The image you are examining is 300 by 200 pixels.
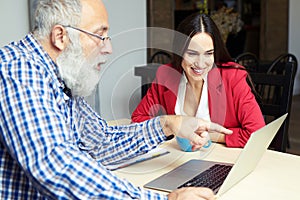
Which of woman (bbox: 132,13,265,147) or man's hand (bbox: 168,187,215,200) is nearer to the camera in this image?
man's hand (bbox: 168,187,215,200)

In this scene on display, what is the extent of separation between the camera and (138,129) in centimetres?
147

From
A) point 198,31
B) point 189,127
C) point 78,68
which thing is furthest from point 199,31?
point 78,68

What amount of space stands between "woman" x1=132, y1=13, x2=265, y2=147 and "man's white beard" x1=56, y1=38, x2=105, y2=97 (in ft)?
2.28

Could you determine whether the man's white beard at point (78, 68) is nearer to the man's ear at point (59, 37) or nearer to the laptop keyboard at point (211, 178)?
the man's ear at point (59, 37)

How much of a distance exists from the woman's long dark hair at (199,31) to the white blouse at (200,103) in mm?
86

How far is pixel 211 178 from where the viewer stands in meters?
1.29

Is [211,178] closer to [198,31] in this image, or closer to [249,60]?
[198,31]

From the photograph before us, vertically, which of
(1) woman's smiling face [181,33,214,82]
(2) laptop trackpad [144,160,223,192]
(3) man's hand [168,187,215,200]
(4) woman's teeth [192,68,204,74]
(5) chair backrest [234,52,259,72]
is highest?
(1) woman's smiling face [181,33,214,82]

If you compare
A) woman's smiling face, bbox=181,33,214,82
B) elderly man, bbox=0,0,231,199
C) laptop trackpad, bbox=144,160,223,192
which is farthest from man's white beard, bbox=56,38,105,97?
woman's smiling face, bbox=181,33,214,82

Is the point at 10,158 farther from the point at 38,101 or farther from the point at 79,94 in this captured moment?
the point at 79,94

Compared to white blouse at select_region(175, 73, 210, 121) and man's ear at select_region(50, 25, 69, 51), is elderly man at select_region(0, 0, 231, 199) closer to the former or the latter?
man's ear at select_region(50, 25, 69, 51)

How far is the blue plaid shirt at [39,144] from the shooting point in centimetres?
86

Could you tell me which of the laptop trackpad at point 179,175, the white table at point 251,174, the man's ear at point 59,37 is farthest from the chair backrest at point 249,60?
the man's ear at point 59,37

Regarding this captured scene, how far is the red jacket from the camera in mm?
1721
